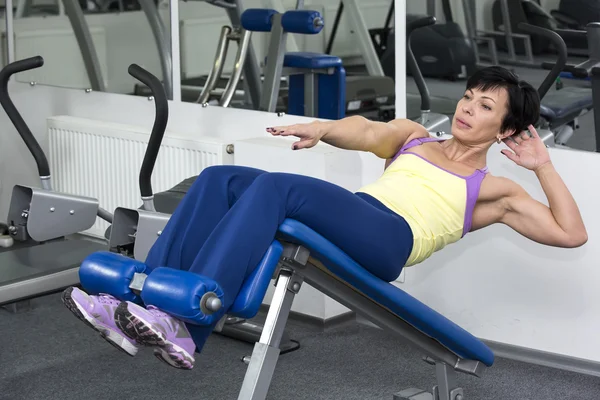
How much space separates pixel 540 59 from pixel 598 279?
76 cm

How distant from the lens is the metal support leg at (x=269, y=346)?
222 centimetres

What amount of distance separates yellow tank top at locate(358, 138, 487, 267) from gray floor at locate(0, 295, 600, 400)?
2.26 ft

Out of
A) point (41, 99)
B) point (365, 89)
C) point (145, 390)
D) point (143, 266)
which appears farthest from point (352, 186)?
point (41, 99)

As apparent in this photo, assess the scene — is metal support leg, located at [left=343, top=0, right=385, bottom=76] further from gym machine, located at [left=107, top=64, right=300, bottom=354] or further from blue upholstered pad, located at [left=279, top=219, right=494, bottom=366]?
blue upholstered pad, located at [left=279, top=219, right=494, bottom=366]

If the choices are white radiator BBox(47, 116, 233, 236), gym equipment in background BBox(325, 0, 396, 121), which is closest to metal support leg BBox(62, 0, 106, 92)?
white radiator BBox(47, 116, 233, 236)

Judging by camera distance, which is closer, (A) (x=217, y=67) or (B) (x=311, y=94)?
(B) (x=311, y=94)

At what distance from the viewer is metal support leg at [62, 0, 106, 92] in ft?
15.2

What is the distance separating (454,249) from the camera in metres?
3.43

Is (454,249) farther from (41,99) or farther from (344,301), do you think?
(41,99)

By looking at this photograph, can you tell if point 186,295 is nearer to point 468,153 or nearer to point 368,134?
point 368,134

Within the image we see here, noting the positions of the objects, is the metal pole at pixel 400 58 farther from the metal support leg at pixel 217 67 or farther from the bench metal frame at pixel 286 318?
the bench metal frame at pixel 286 318

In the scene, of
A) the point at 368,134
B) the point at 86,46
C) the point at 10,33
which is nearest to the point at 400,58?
the point at 368,134

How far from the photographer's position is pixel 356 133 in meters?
2.67

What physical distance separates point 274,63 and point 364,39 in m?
0.44
